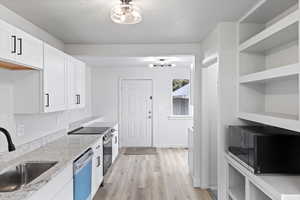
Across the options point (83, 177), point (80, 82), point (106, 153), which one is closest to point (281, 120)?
point (83, 177)

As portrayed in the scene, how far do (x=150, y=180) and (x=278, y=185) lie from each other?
2816mm

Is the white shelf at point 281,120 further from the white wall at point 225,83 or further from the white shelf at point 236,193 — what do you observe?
the white shelf at point 236,193

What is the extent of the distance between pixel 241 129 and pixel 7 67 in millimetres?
2420

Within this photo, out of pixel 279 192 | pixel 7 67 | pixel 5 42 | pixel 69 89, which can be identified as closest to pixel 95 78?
pixel 69 89

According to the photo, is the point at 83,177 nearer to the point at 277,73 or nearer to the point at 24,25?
the point at 24,25

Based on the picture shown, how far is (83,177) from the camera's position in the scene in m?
2.78

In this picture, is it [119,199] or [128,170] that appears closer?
[119,199]

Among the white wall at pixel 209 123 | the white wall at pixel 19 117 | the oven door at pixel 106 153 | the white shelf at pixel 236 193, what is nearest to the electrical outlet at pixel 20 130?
the white wall at pixel 19 117

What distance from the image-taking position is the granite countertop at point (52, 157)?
1551mm

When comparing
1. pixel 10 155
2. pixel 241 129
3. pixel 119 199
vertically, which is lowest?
pixel 119 199

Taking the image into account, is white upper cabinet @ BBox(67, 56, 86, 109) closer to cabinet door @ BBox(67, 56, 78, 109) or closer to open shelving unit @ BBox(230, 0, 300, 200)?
cabinet door @ BBox(67, 56, 78, 109)

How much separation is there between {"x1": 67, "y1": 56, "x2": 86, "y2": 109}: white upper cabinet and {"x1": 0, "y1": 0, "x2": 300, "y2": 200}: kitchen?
2 centimetres

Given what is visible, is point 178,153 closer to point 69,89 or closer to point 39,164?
point 69,89

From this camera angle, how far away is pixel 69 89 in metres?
3.62
